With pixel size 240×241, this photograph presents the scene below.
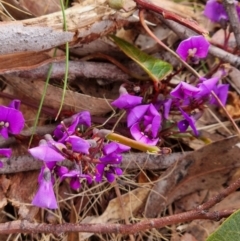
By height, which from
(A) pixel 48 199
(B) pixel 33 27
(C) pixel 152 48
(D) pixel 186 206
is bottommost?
(D) pixel 186 206

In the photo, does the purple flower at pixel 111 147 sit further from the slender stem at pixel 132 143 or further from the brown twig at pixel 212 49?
the brown twig at pixel 212 49

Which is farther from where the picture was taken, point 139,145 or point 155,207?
point 155,207

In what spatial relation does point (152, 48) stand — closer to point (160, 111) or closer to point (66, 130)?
point (160, 111)

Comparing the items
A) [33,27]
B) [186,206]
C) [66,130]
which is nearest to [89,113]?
[66,130]

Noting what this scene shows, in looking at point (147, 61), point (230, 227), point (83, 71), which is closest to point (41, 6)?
point (83, 71)

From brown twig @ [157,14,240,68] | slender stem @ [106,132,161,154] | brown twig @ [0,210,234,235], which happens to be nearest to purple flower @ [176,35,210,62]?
brown twig @ [157,14,240,68]

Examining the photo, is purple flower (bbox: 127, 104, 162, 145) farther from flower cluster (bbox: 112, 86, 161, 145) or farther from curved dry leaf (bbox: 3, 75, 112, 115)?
curved dry leaf (bbox: 3, 75, 112, 115)

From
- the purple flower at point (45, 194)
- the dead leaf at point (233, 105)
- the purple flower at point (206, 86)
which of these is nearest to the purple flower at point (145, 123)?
the purple flower at point (206, 86)
